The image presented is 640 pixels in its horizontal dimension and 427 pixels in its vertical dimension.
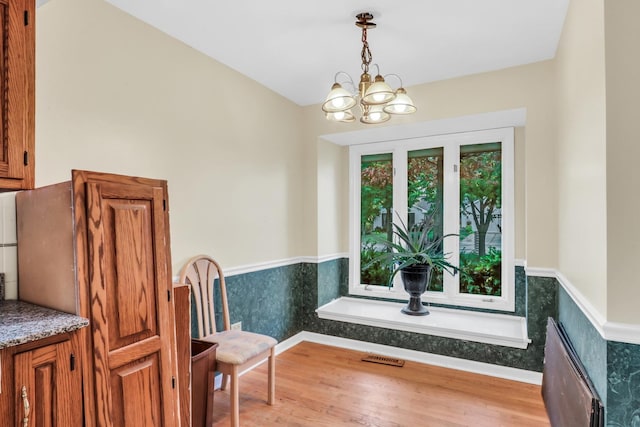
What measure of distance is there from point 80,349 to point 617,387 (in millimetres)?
1962

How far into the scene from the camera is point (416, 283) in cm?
319

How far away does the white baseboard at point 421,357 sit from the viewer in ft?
8.90

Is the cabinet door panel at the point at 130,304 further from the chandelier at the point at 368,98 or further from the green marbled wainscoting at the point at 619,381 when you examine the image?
the green marbled wainscoting at the point at 619,381

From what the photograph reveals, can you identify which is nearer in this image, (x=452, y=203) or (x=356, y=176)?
(x=452, y=203)

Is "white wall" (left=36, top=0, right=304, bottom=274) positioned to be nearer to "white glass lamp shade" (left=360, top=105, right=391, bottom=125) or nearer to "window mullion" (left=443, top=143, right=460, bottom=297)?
"white glass lamp shade" (left=360, top=105, right=391, bottom=125)

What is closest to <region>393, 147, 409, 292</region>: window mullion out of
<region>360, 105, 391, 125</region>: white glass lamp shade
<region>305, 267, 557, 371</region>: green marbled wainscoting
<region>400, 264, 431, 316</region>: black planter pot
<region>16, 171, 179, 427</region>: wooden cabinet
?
<region>400, 264, 431, 316</region>: black planter pot

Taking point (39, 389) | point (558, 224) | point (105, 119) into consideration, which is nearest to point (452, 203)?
point (558, 224)

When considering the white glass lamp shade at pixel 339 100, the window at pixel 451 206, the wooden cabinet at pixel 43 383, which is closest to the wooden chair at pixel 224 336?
the wooden cabinet at pixel 43 383

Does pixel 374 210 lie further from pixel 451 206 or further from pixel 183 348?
pixel 183 348

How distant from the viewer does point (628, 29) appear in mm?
1299

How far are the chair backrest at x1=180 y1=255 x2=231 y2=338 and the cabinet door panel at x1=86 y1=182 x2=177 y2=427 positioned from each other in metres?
0.75

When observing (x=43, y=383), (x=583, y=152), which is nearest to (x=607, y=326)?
(x=583, y=152)

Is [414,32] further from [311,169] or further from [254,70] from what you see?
[311,169]

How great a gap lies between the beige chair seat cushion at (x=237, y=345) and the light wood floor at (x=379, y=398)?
0.43m
